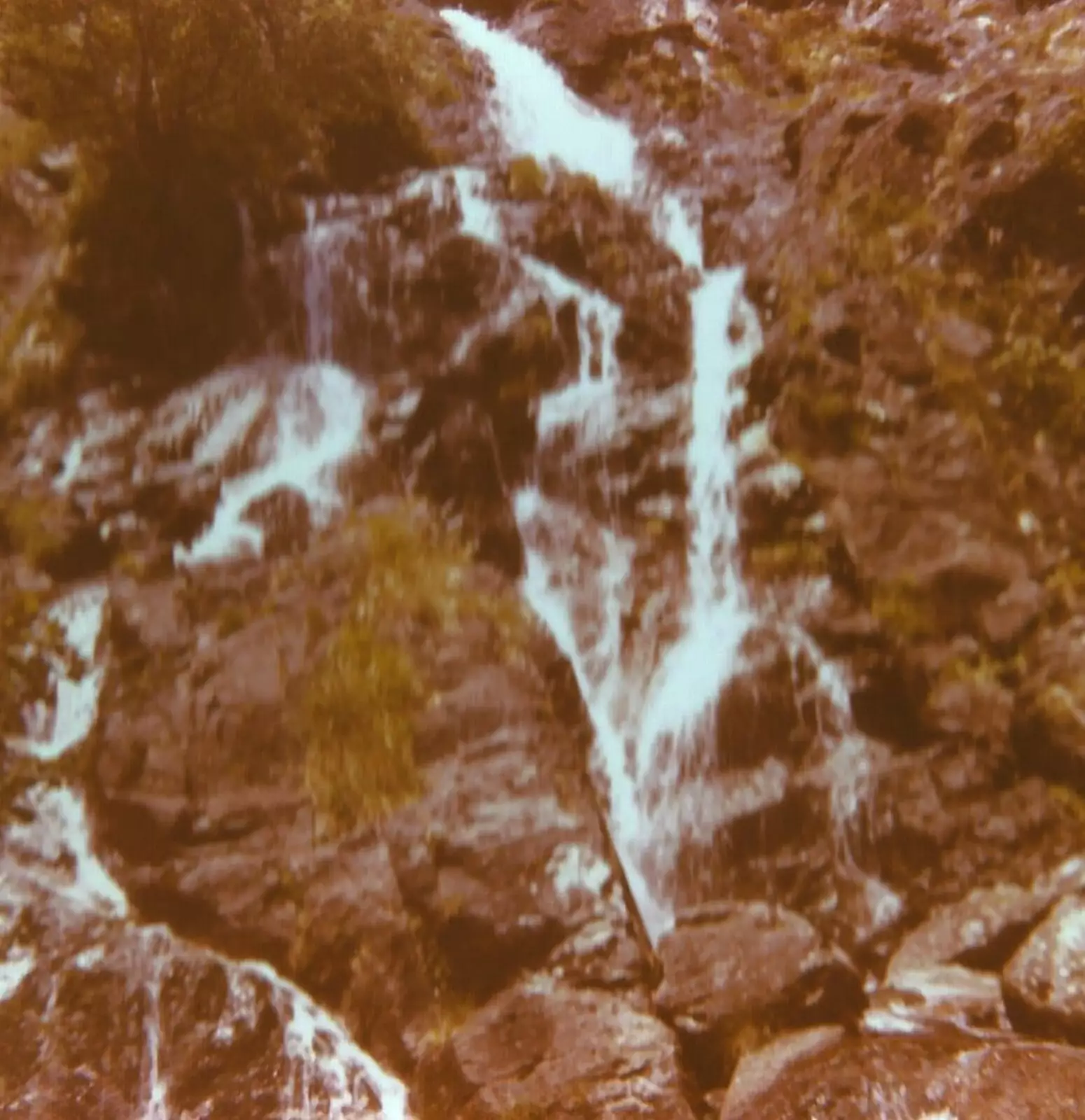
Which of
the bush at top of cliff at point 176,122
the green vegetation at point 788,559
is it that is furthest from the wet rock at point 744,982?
the bush at top of cliff at point 176,122

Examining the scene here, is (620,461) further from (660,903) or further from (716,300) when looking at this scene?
(660,903)

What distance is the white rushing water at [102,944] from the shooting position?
2.36 m

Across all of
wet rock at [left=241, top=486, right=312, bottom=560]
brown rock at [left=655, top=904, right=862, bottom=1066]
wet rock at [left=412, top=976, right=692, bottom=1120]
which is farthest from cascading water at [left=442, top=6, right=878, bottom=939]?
wet rock at [left=241, top=486, right=312, bottom=560]

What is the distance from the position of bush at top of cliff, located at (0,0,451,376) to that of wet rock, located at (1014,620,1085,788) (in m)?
2.38

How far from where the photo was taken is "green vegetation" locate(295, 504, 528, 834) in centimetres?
254

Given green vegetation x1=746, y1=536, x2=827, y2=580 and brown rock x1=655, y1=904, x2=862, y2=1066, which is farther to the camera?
green vegetation x1=746, y1=536, x2=827, y2=580

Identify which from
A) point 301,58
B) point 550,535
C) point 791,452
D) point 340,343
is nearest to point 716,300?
point 791,452

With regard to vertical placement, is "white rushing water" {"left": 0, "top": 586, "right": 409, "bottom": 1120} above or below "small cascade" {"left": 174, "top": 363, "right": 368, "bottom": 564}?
below

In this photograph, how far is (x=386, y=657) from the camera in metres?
2.63

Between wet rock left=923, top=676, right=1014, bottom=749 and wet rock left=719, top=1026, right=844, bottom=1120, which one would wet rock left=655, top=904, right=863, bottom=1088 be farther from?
wet rock left=923, top=676, right=1014, bottom=749

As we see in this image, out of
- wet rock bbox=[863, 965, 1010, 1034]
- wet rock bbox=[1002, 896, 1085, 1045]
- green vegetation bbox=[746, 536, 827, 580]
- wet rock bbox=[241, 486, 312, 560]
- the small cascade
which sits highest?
the small cascade

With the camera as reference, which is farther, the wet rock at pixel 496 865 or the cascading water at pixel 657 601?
the cascading water at pixel 657 601

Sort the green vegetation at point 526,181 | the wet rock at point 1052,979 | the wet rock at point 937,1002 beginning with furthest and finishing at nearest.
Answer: the green vegetation at point 526,181
the wet rock at point 937,1002
the wet rock at point 1052,979

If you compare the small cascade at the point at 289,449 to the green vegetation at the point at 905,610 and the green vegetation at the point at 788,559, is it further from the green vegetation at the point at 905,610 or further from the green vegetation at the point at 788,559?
the green vegetation at the point at 905,610
